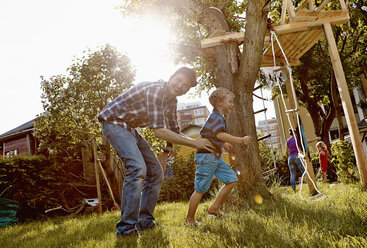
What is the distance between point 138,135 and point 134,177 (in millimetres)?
632

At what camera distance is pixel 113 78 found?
955cm

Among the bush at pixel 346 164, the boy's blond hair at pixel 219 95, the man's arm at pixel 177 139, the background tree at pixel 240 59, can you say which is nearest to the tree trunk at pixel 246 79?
the background tree at pixel 240 59

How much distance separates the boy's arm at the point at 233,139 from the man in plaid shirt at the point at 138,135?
0.36m

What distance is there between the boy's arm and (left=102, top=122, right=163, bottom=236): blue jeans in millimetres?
819

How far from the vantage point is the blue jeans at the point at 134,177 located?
8.32 ft

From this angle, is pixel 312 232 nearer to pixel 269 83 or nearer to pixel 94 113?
pixel 94 113

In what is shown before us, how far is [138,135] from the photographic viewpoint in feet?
10.0

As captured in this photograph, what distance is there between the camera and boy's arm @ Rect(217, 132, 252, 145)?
283 centimetres

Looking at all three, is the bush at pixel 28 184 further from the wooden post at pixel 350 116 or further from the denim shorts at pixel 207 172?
the wooden post at pixel 350 116

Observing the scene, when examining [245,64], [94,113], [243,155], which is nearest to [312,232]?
[243,155]

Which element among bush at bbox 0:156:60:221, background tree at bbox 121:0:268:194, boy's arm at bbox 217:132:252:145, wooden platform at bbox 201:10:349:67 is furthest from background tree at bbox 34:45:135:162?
boy's arm at bbox 217:132:252:145

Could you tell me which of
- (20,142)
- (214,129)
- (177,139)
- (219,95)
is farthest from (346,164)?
(20,142)

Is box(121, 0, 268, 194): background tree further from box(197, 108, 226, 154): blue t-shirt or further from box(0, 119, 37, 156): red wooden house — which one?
box(0, 119, 37, 156): red wooden house

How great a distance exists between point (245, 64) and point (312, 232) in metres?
3.39
